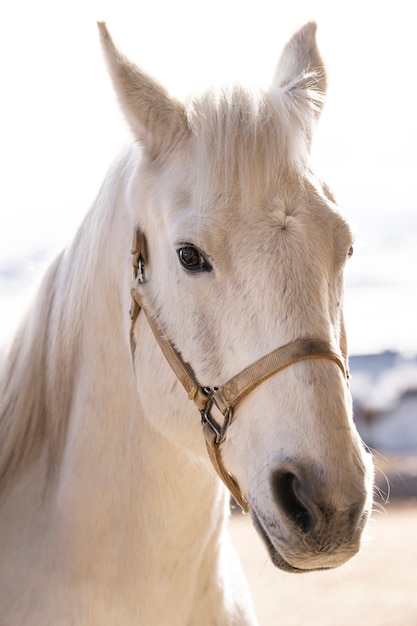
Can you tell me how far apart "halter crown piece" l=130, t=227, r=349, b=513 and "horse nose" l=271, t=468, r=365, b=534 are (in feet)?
0.69

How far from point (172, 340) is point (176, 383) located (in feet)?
0.36

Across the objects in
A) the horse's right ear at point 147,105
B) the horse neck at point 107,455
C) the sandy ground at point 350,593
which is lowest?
the sandy ground at point 350,593

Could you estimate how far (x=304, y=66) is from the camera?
199cm

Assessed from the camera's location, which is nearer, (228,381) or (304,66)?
(228,381)

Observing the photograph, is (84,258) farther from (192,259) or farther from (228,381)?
(228,381)

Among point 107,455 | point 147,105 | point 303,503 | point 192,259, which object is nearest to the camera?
point 303,503

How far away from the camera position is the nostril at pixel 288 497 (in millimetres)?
1423

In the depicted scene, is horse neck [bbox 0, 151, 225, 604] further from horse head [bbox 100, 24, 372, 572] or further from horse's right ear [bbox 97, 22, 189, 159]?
horse's right ear [bbox 97, 22, 189, 159]

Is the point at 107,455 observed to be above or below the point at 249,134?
below

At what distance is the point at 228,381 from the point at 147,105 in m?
0.74

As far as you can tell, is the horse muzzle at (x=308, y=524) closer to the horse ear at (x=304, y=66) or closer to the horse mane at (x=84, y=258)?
the horse mane at (x=84, y=258)

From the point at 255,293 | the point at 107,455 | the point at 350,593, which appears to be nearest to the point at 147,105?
the point at 255,293

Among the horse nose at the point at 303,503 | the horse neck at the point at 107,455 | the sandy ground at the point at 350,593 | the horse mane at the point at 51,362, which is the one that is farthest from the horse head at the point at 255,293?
the sandy ground at the point at 350,593

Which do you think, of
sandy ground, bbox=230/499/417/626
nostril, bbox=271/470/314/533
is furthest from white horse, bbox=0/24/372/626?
sandy ground, bbox=230/499/417/626
